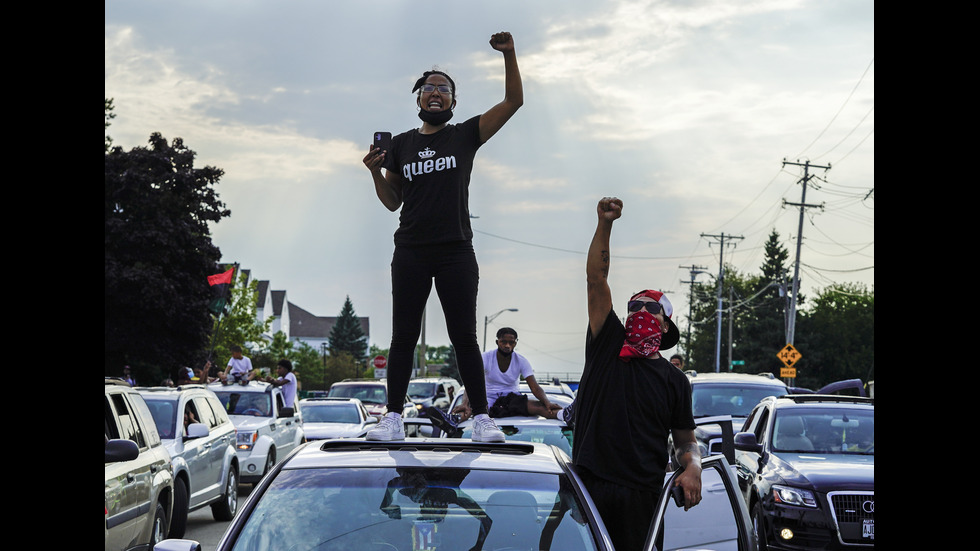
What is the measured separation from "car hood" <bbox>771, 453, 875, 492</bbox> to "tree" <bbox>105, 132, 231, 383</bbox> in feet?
94.2

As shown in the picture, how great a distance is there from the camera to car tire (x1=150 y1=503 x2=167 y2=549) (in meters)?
9.66

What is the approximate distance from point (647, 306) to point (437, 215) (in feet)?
4.23

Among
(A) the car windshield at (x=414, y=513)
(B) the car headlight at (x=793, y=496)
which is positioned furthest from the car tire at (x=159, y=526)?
(A) the car windshield at (x=414, y=513)

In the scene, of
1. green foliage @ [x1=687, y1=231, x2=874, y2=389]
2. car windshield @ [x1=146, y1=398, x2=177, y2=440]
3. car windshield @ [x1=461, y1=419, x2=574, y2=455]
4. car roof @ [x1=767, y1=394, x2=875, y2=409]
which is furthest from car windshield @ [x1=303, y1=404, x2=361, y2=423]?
green foliage @ [x1=687, y1=231, x2=874, y2=389]

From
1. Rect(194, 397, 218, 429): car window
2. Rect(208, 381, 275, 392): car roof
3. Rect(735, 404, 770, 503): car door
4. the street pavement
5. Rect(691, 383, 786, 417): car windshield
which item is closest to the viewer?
Rect(735, 404, 770, 503): car door

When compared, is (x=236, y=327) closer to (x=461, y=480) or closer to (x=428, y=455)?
(x=428, y=455)

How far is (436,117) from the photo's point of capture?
6.43m

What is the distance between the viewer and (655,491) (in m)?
5.50

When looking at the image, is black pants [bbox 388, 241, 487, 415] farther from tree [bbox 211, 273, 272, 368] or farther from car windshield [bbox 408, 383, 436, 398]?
tree [bbox 211, 273, 272, 368]

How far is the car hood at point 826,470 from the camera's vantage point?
9.99 metres

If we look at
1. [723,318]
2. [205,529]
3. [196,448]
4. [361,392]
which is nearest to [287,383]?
[205,529]

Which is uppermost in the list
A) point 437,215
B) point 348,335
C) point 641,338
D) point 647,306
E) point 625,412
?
point 437,215
